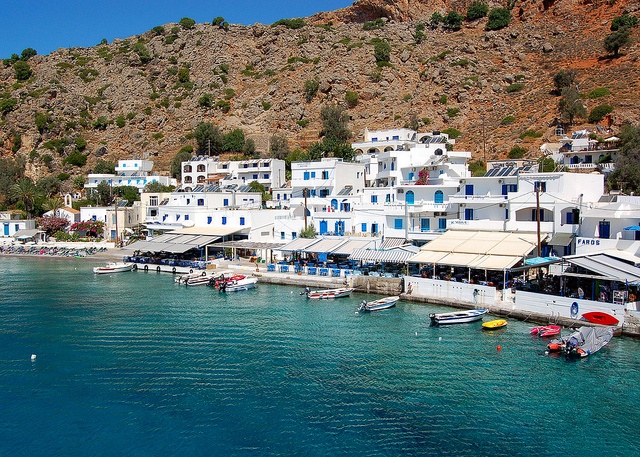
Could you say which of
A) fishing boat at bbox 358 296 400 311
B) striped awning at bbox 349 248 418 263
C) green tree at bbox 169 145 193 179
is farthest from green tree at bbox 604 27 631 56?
fishing boat at bbox 358 296 400 311

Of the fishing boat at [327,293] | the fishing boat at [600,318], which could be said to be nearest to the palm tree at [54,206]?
the fishing boat at [327,293]

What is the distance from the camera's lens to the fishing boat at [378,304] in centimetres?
3766

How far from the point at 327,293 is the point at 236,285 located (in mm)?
8158

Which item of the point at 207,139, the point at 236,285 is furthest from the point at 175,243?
the point at 207,139

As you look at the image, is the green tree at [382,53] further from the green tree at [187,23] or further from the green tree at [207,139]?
the green tree at [187,23]

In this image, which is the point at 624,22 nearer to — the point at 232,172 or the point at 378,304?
the point at 232,172

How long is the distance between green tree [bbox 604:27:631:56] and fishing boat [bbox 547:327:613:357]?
3266 inches

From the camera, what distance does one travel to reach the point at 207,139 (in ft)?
335

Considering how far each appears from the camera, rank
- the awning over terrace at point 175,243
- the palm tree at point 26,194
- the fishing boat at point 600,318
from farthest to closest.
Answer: the palm tree at point 26,194 < the awning over terrace at point 175,243 < the fishing boat at point 600,318

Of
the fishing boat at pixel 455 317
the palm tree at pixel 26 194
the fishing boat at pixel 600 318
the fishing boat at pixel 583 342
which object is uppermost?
the palm tree at pixel 26 194

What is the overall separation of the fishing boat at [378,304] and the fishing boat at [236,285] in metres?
11.7

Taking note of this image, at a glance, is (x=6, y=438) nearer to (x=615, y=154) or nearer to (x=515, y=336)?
(x=515, y=336)

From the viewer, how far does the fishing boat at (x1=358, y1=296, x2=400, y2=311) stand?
37.7 metres

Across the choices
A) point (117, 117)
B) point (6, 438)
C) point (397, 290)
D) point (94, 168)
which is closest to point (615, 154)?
point (397, 290)
